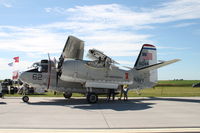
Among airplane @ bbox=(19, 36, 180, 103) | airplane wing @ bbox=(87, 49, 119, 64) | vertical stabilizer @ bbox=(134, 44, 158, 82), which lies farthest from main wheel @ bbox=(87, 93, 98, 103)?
vertical stabilizer @ bbox=(134, 44, 158, 82)

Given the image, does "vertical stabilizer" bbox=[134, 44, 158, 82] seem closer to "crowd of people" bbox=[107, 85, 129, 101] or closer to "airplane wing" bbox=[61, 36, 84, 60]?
"crowd of people" bbox=[107, 85, 129, 101]

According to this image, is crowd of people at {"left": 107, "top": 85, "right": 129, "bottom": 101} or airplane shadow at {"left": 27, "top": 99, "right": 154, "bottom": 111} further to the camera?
crowd of people at {"left": 107, "top": 85, "right": 129, "bottom": 101}

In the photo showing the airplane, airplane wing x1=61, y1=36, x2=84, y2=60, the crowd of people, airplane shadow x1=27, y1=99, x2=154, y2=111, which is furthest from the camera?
the crowd of people

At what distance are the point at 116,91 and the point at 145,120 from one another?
11488mm

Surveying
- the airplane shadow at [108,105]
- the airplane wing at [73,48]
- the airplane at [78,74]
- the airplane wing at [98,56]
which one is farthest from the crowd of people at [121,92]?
the airplane wing at [73,48]

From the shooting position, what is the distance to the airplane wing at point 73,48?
20281mm

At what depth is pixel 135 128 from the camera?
9148mm

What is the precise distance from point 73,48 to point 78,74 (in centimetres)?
279

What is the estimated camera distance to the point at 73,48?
21.0 meters

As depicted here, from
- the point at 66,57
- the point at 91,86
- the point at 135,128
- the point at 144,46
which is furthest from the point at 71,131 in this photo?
the point at 144,46

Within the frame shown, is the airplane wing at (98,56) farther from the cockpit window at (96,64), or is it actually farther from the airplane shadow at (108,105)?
the airplane shadow at (108,105)

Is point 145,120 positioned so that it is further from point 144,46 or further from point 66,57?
point 144,46

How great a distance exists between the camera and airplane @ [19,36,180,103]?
750 inches

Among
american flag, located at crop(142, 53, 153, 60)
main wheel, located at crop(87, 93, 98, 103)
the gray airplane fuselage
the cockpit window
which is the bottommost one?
main wheel, located at crop(87, 93, 98, 103)
